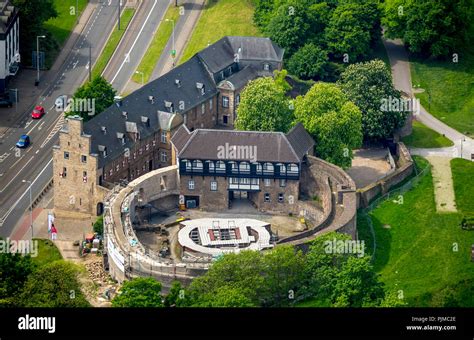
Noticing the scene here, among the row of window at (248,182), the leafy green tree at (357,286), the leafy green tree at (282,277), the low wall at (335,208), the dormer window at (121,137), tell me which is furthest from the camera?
the dormer window at (121,137)

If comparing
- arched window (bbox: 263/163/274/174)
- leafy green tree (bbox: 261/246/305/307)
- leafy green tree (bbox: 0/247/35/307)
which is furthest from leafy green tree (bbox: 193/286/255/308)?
arched window (bbox: 263/163/274/174)

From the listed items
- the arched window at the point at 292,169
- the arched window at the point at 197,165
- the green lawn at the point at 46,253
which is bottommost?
the green lawn at the point at 46,253

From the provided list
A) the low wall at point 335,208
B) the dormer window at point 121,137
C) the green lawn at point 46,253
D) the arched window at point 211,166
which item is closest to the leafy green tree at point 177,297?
the low wall at point 335,208

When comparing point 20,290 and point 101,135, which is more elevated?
point 101,135

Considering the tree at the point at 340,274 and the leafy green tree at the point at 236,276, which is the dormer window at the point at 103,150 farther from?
the tree at the point at 340,274
